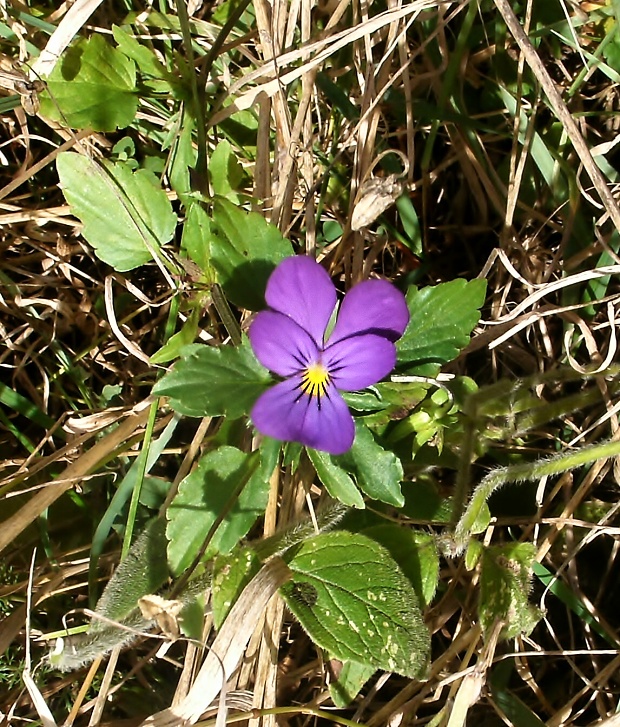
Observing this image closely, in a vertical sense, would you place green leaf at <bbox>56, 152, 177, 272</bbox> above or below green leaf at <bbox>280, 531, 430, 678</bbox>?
above

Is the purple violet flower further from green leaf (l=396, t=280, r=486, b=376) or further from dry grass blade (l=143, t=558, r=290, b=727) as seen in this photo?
dry grass blade (l=143, t=558, r=290, b=727)

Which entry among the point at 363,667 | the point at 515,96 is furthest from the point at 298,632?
the point at 515,96

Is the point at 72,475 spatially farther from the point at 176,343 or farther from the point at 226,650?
the point at 226,650

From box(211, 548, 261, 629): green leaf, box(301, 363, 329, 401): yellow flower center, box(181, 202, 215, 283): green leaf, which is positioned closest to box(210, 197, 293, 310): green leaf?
box(181, 202, 215, 283): green leaf

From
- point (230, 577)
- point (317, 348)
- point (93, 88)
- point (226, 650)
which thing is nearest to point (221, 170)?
point (93, 88)

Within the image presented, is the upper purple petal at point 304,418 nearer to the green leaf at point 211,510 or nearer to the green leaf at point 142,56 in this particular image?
the green leaf at point 211,510

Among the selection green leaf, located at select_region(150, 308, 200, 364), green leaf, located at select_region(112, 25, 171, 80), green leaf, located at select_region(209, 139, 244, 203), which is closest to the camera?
green leaf, located at select_region(150, 308, 200, 364)
